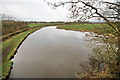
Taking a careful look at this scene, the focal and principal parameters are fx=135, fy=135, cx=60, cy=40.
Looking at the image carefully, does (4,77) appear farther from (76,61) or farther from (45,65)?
(76,61)

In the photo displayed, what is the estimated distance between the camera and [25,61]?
559 inches

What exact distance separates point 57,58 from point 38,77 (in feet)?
15.0

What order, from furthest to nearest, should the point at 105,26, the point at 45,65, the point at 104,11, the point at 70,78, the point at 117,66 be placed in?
the point at 45,65
the point at 70,78
the point at 105,26
the point at 117,66
the point at 104,11

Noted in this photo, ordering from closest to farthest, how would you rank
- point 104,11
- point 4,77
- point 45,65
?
1. point 104,11
2. point 4,77
3. point 45,65

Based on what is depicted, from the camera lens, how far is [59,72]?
436 inches

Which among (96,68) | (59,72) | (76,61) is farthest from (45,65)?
(96,68)

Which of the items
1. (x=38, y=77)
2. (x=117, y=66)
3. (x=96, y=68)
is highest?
(x=117, y=66)

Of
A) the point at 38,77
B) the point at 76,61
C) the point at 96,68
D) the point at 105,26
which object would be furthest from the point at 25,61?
the point at 105,26

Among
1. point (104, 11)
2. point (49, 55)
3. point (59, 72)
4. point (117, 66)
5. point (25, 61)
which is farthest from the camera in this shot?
point (49, 55)

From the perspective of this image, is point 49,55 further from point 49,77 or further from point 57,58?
point 49,77

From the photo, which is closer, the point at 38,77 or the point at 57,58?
the point at 38,77

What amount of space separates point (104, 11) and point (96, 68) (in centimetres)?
467

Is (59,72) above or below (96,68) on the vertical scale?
below

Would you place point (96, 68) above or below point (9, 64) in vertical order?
above
